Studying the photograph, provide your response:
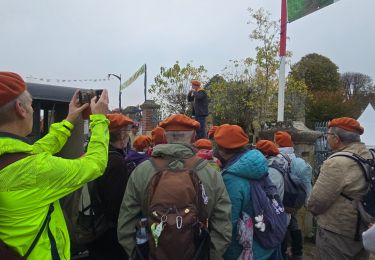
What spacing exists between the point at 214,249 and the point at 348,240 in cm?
171

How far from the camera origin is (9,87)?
195cm

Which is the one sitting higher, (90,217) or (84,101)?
(84,101)

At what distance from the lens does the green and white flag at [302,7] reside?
9.48m

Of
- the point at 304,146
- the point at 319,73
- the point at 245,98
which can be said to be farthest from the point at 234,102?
the point at 319,73

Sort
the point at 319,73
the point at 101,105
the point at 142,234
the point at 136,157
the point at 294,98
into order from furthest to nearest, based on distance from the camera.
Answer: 1. the point at 319,73
2. the point at 294,98
3. the point at 136,157
4. the point at 142,234
5. the point at 101,105

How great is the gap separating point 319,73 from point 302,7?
35.3 metres

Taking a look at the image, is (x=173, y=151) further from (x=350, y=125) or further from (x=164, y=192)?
(x=350, y=125)

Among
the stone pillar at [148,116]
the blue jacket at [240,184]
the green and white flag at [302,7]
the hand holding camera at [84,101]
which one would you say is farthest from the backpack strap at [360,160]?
the stone pillar at [148,116]

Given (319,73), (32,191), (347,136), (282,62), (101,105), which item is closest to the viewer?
(32,191)

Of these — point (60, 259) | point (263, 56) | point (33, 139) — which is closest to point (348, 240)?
point (60, 259)

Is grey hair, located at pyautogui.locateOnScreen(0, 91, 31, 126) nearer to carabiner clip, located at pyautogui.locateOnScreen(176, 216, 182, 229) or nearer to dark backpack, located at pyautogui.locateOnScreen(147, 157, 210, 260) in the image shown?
dark backpack, located at pyautogui.locateOnScreen(147, 157, 210, 260)

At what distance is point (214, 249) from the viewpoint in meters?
2.79

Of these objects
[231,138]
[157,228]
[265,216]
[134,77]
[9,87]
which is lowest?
[265,216]

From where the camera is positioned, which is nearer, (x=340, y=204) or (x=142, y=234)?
(x=142, y=234)
